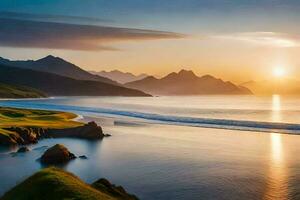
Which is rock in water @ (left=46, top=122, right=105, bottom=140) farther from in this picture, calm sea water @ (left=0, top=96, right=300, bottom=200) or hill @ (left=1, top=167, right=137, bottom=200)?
hill @ (left=1, top=167, right=137, bottom=200)

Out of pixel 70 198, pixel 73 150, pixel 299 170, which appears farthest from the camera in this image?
pixel 73 150

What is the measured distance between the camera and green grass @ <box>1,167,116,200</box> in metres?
21.3

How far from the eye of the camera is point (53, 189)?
21812 mm

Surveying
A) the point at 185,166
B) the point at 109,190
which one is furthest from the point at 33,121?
the point at 109,190

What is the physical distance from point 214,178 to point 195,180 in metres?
1.99

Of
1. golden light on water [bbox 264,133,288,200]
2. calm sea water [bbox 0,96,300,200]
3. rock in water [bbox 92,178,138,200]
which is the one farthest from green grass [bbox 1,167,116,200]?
golden light on water [bbox 264,133,288,200]

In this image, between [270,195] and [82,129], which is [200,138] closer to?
[82,129]

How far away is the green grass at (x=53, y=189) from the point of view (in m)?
21.3

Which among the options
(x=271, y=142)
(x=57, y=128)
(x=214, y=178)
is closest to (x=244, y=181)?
(x=214, y=178)

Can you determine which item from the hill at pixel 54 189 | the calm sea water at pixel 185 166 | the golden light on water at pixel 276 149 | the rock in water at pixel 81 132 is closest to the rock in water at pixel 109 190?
the hill at pixel 54 189

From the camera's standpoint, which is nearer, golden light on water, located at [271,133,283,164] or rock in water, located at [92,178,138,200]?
rock in water, located at [92,178,138,200]

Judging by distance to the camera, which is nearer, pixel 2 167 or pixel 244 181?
pixel 244 181

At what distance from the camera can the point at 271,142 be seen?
65.6 m

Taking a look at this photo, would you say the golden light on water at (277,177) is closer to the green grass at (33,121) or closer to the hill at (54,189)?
the hill at (54,189)
